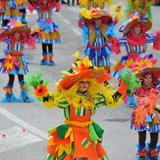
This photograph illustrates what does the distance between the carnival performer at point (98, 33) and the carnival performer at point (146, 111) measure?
4552 millimetres

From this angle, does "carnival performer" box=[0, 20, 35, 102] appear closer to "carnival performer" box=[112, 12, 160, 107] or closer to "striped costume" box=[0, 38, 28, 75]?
"striped costume" box=[0, 38, 28, 75]

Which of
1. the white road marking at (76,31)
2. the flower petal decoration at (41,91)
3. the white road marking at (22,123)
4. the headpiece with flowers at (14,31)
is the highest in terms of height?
the headpiece with flowers at (14,31)

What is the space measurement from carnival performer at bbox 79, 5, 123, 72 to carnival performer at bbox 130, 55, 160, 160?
4.55 m

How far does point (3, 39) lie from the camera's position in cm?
1374

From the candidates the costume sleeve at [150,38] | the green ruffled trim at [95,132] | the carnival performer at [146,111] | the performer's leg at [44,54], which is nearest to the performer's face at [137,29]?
the costume sleeve at [150,38]

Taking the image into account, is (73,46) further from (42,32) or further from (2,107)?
(2,107)

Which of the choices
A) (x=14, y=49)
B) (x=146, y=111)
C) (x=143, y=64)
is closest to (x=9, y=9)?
(x=14, y=49)

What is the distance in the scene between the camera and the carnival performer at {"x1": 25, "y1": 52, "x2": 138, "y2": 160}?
8.81 m

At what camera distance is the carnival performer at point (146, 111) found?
984cm

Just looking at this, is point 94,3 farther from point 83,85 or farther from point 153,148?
point 83,85

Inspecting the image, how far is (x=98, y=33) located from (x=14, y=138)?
4542mm

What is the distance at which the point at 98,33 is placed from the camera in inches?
600

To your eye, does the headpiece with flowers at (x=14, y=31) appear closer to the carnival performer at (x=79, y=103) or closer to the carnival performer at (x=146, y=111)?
the carnival performer at (x=146, y=111)

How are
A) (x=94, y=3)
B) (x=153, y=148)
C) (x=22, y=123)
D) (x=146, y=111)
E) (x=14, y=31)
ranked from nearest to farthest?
(x=146, y=111) → (x=153, y=148) → (x=22, y=123) → (x=14, y=31) → (x=94, y=3)
